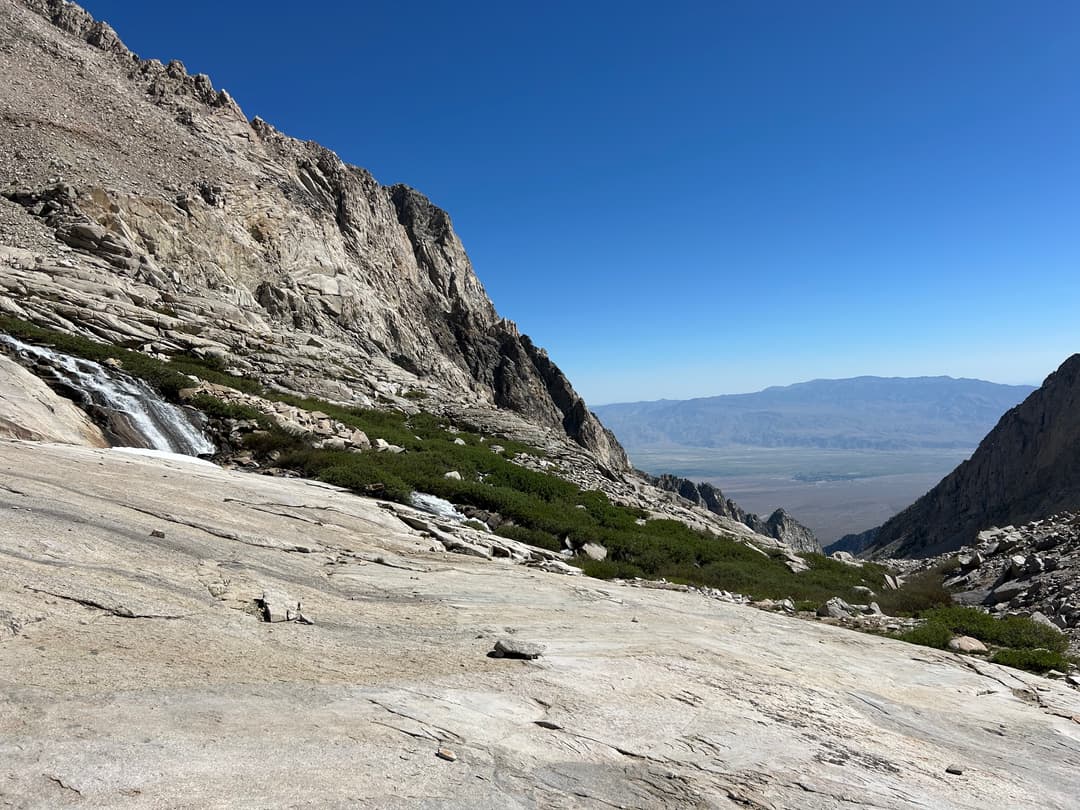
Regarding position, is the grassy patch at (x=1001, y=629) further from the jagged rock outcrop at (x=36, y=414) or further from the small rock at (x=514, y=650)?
the jagged rock outcrop at (x=36, y=414)

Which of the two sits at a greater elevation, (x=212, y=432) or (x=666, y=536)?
(x=212, y=432)

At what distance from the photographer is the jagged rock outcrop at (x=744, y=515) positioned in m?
87.4

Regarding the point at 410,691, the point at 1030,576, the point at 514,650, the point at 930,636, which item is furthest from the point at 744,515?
the point at 410,691

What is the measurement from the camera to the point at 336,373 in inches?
1410

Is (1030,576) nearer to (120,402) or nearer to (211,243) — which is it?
(120,402)

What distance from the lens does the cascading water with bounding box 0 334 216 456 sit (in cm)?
1845

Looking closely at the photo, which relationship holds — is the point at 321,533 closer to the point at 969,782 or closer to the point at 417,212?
the point at 969,782

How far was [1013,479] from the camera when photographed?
235 feet

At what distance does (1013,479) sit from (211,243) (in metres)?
84.6

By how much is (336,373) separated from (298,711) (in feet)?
104

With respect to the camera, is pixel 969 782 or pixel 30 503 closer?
pixel 969 782

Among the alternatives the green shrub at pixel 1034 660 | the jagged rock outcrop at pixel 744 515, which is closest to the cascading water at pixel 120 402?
the green shrub at pixel 1034 660

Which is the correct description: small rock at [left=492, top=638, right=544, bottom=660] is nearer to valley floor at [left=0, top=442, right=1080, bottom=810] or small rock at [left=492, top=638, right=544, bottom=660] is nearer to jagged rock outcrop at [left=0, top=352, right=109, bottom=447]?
valley floor at [left=0, top=442, right=1080, bottom=810]

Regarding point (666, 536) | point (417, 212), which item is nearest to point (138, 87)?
point (417, 212)
